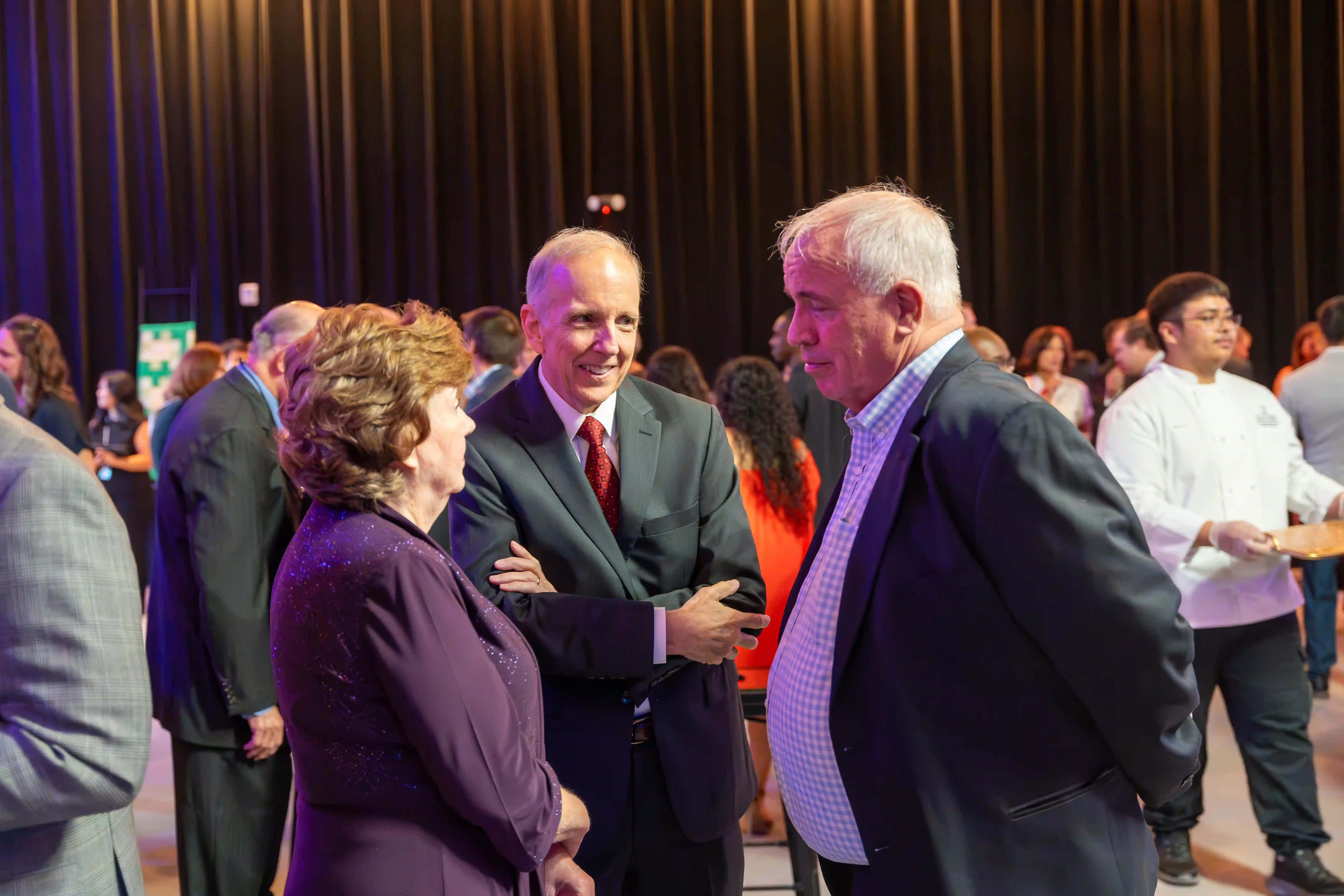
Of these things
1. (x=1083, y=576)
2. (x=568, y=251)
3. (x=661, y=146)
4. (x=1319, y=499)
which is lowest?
(x=1319, y=499)

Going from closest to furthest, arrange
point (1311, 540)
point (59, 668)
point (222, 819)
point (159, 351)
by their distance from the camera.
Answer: point (59, 668) → point (222, 819) → point (1311, 540) → point (159, 351)

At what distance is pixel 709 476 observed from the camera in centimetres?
210

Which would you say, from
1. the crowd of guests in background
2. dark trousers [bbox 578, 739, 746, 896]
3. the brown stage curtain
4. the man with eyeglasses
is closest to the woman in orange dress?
the crowd of guests in background

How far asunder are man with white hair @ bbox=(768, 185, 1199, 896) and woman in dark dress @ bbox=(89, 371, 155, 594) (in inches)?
256

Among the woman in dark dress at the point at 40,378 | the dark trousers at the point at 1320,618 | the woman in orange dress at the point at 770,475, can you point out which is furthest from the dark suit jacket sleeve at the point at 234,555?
the dark trousers at the point at 1320,618

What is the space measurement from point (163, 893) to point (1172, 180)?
31.2 feet

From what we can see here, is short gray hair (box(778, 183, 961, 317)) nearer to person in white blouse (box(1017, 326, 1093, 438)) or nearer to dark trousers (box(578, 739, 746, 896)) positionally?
dark trousers (box(578, 739, 746, 896))

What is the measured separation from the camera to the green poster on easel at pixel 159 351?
10.1 meters

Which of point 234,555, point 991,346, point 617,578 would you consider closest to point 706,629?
point 617,578

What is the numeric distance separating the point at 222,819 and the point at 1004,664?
2.10 metres

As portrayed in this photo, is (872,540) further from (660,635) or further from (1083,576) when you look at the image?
(660,635)

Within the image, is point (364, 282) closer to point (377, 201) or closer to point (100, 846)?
point (377, 201)

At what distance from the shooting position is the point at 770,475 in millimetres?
3574

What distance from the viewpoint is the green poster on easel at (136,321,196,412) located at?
1005 centimetres
